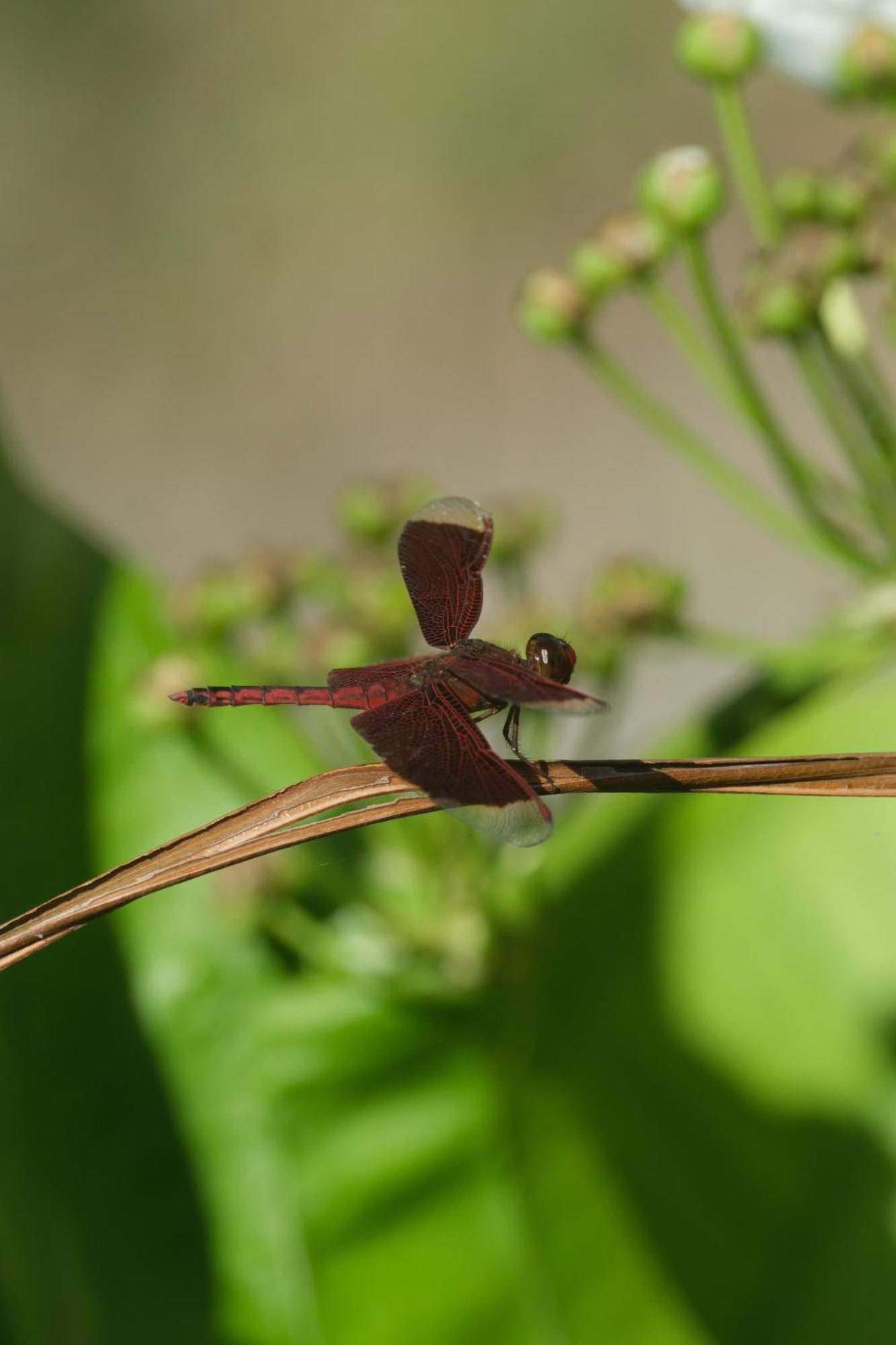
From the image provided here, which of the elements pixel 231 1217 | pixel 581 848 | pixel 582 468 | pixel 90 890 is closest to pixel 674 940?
pixel 581 848

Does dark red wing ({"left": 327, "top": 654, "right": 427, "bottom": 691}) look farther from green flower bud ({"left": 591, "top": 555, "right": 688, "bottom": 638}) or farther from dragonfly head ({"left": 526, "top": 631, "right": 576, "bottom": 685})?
green flower bud ({"left": 591, "top": 555, "right": 688, "bottom": 638})

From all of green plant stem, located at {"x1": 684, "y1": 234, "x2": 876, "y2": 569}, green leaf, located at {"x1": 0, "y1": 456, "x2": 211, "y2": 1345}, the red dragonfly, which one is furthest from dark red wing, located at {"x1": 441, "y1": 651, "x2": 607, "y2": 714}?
green leaf, located at {"x1": 0, "y1": 456, "x2": 211, "y2": 1345}

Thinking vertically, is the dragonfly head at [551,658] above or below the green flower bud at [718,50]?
below

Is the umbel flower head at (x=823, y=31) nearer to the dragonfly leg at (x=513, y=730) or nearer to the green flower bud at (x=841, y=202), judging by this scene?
the green flower bud at (x=841, y=202)

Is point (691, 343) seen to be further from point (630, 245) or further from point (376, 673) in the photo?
point (376, 673)

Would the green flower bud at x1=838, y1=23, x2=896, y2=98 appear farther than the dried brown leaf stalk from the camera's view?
Yes

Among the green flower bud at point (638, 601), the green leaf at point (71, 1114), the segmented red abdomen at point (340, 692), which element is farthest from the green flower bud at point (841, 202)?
the green leaf at point (71, 1114)
